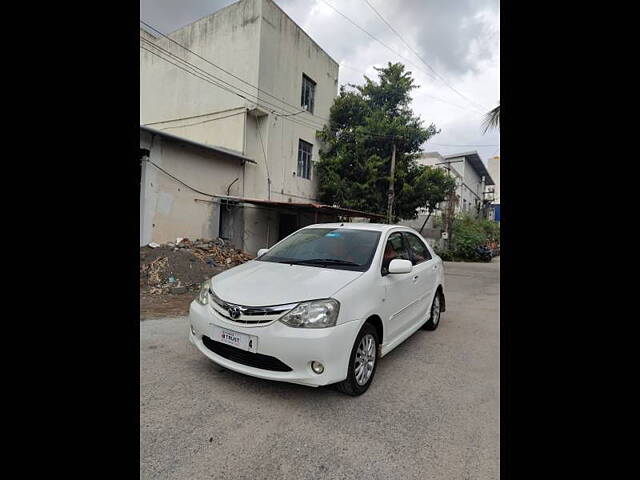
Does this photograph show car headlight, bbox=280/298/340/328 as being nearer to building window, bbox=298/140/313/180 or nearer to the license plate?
the license plate

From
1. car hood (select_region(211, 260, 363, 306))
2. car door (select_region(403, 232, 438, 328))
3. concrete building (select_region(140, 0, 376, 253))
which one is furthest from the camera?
concrete building (select_region(140, 0, 376, 253))

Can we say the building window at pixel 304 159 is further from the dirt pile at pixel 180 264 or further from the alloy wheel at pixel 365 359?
the alloy wheel at pixel 365 359

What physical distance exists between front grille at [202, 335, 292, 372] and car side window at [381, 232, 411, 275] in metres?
1.31

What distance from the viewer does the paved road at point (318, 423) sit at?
2068 millimetres

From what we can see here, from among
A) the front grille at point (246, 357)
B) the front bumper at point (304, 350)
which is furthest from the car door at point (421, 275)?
the front grille at point (246, 357)

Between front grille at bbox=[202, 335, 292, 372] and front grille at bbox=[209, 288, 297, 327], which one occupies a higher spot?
front grille at bbox=[209, 288, 297, 327]

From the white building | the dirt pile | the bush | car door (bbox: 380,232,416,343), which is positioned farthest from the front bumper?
the white building

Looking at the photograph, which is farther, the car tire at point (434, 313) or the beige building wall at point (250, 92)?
the beige building wall at point (250, 92)

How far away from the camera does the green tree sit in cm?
1450
